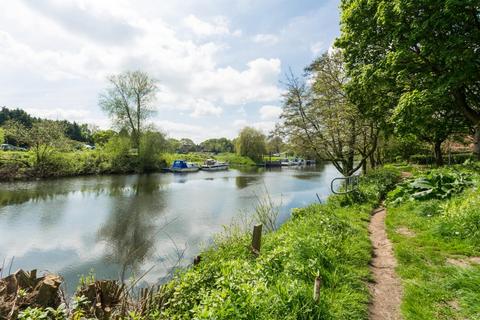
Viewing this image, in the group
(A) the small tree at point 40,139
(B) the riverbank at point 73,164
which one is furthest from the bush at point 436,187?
(A) the small tree at point 40,139

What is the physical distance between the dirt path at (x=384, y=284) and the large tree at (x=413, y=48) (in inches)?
324

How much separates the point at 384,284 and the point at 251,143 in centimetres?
5740

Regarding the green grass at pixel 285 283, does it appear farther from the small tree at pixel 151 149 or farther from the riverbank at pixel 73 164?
the small tree at pixel 151 149

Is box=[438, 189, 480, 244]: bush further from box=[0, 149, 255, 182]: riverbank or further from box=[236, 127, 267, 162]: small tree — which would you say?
box=[236, 127, 267, 162]: small tree

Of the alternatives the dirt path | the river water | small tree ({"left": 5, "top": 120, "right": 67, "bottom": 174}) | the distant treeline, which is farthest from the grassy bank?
the distant treeline

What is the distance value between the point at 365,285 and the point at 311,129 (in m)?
12.4

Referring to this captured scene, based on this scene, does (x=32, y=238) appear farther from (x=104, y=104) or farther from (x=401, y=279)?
(x=104, y=104)

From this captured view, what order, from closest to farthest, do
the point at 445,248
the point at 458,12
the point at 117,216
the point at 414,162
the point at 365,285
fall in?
the point at 365,285 < the point at 445,248 < the point at 458,12 < the point at 117,216 < the point at 414,162

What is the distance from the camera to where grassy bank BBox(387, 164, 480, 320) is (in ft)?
9.71

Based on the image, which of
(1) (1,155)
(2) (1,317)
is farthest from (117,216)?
(1) (1,155)

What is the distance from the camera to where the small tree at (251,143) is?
6059 cm

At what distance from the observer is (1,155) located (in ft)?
87.7

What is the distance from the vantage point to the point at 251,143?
6078 cm

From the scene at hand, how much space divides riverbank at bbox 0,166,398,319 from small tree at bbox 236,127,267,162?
55361 millimetres
